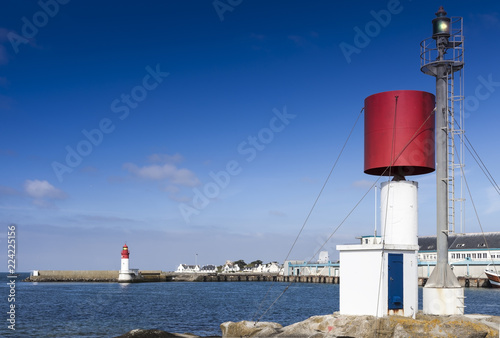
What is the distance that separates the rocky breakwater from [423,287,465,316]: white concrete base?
77 centimetres

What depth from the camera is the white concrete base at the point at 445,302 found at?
21.2m

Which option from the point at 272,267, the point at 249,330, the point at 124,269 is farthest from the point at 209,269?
the point at 249,330

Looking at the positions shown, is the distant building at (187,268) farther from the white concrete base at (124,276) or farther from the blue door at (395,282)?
the blue door at (395,282)

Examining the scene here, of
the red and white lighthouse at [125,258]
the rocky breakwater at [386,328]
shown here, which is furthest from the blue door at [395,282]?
the red and white lighthouse at [125,258]

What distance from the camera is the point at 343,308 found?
70.0 feet

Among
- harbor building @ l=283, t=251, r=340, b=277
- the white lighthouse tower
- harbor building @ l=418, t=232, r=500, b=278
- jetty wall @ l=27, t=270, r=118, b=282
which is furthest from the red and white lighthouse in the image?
harbor building @ l=418, t=232, r=500, b=278

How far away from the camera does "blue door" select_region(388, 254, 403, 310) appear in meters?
20.6

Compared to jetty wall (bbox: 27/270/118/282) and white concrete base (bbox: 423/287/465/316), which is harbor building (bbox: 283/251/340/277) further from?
white concrete base (bbox: 423/287/465/316)

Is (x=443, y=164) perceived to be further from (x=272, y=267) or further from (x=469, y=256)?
(x=272, y=267)

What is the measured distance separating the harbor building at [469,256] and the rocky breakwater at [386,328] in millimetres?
84822

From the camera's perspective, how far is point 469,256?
104000 millimetres

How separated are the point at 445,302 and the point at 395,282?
2.35 m

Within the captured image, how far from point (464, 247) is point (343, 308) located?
9304 centimetres

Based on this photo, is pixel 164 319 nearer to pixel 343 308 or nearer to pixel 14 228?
pixel 14 228
